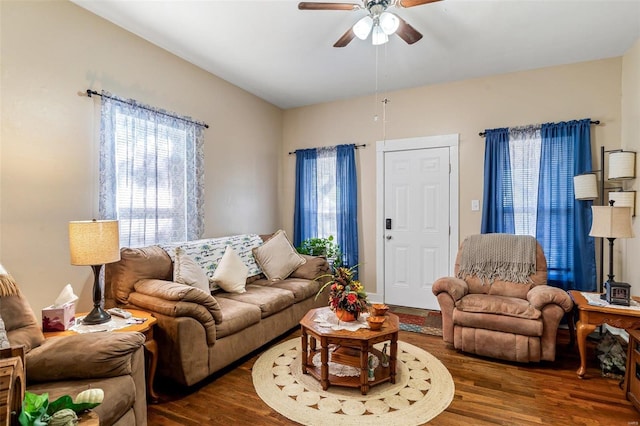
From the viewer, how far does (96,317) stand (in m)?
2.04

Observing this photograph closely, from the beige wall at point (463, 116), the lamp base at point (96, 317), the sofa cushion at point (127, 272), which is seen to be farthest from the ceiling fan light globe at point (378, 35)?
the lamp base at point (96, 317)

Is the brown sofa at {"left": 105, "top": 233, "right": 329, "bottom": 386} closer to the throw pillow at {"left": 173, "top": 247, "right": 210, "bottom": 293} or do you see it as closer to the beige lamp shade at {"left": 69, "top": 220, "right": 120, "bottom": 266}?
the throw pillow at {"left": 173, "top": 247, "right": 210, "bottom": 293}

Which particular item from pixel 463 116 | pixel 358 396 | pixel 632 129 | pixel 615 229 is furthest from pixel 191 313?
pixel 632 129

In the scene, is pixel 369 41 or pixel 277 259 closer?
pixel 369 41

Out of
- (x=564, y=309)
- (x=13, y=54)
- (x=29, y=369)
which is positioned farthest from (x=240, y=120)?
(x=564, y=309)

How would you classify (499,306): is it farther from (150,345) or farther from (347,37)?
(150,345)

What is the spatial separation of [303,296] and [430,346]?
132 centimetres

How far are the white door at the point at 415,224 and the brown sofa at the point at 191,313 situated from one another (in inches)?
67.1

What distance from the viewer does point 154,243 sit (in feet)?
10.1

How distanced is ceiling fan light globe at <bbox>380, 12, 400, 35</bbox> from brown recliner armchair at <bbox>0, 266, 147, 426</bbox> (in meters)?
2.42

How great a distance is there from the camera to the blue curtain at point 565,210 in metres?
3.34

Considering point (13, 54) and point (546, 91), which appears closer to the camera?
point (13, 54)

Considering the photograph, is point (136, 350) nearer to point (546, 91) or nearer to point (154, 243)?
point (154, 243)

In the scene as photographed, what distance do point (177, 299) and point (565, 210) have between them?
3.80 m
